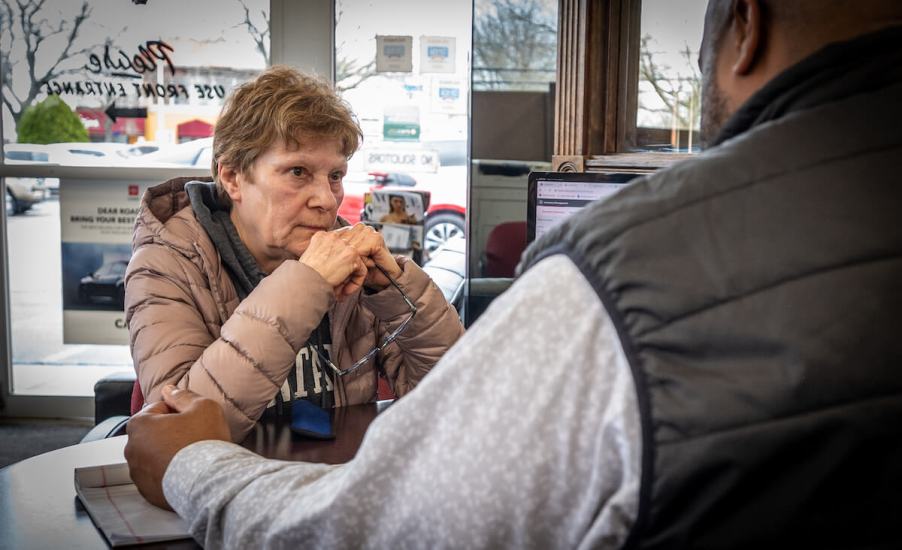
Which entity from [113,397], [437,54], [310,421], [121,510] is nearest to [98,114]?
[437,54]

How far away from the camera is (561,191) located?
246 centimetres

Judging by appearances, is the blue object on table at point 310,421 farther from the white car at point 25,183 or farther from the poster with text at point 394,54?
the white car at point 25,183

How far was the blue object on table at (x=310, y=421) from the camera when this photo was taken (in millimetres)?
1672

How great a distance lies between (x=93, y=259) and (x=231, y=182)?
2946mm

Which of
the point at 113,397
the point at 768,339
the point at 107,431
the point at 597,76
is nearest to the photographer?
the point at 768,339

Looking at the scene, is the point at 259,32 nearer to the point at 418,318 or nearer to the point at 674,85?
the point at 674,85

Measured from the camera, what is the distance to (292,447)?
1.63 meters

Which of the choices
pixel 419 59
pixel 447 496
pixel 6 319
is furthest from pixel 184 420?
pixel 6 319

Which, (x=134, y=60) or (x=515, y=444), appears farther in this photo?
(x=134, y=60)

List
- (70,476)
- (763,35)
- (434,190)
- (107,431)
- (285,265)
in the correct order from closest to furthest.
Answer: (763,35)
(70,476)
(285,265)
(107,431)
(434,190)

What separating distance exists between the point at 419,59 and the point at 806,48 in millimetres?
3908

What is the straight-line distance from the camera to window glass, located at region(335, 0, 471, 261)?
15.1ft

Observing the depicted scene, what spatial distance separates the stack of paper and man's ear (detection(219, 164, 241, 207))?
0.88 meters

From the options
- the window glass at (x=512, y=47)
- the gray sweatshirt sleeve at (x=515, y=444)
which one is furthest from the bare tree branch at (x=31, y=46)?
the gray sweatshirt sleeve at (x=515, y=444)
